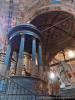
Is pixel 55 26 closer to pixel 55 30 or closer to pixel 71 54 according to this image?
pixel 55 30

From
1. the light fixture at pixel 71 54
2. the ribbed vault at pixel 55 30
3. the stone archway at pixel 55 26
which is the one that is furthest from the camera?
the light fixture at pixel 71 54

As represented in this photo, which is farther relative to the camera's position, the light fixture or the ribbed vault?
the light fixture

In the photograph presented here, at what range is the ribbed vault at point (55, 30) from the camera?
19531 mm

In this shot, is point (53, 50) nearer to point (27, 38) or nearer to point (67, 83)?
point (67, 83)

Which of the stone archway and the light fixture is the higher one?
the stone archway

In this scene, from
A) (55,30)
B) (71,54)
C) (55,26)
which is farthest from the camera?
(71,54)

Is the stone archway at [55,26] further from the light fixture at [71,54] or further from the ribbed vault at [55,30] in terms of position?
the light fixture at [71,54]

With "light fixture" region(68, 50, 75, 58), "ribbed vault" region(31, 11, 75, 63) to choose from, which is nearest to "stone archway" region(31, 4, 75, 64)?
"ribbed vault" region(31, 11, 75, 63)

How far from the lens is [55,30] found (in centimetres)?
2109

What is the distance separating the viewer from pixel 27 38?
587 inches

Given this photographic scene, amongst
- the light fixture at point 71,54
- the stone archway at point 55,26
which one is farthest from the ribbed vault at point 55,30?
the light fixture at point 71,54

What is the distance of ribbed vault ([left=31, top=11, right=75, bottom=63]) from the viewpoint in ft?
64.1

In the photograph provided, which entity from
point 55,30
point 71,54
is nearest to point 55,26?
point 55,30

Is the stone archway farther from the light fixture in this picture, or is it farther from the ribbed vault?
the light fixture
